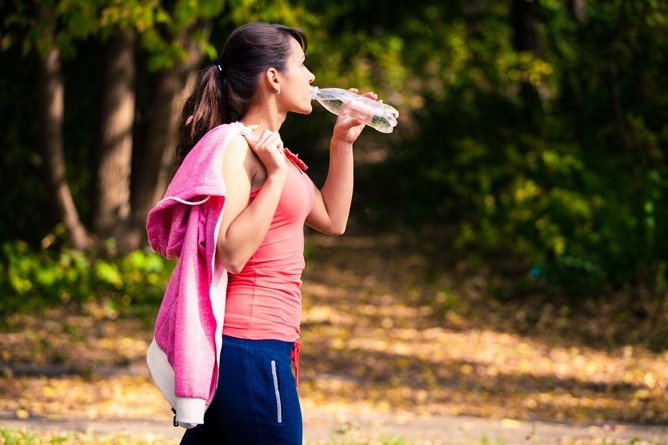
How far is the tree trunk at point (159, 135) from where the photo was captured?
10648 millimetres

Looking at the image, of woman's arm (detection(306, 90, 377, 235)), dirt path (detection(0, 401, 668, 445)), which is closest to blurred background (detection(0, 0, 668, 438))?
dirt path (detection(0, 401, 668, 445))

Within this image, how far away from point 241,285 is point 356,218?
1455 centimetres

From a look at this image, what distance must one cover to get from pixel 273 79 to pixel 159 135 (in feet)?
26.1

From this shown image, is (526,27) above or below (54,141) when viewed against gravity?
above

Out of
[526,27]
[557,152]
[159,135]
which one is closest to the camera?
[159,135]

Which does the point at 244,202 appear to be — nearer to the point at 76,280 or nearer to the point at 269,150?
the point at 269,150

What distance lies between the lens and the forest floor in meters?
6.25

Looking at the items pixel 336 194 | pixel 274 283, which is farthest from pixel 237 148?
pixel 336 194

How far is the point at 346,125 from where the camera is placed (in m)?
Answer: 3.19

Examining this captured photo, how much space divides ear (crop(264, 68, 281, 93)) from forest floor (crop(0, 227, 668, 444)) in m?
2.63

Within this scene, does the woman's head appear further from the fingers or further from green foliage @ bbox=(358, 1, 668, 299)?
green foliage @ bbox=(358, 1, 668, 299)

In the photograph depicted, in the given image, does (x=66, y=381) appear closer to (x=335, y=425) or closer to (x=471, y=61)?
(x=335, y=425)

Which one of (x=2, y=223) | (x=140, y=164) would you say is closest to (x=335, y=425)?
(x=140, y=164)

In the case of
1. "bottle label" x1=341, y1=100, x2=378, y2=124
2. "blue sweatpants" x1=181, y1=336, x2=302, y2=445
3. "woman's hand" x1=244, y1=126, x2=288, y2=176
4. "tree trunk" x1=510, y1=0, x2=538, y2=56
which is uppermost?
"tree trunk" x1=510, y1=0, x2=538, y2=56
